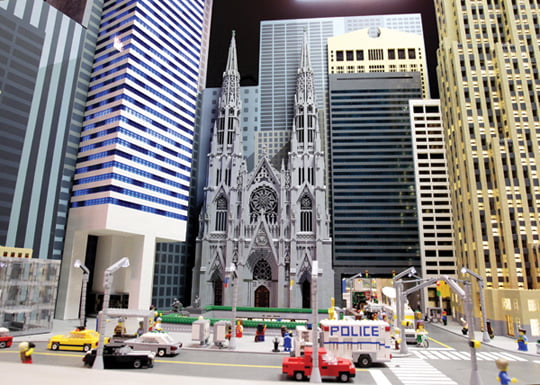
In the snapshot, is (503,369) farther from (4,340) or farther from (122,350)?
(4,340)

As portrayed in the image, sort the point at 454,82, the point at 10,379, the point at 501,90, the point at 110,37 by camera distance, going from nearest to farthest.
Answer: the point at 10,379, the point at 110,37, the point at 501,90, the point at 454,82

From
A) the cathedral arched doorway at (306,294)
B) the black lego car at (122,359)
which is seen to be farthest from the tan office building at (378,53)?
the black lego car at (122,359)

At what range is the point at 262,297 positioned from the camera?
65.4 metres

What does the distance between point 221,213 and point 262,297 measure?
680 inches

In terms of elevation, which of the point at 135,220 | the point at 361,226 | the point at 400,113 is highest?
the point at 400,113

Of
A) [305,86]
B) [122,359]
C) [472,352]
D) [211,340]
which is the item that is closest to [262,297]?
[211,340]

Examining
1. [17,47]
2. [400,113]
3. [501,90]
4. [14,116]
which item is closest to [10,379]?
[14,116]

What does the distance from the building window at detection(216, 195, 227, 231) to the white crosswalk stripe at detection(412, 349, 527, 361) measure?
44.8m

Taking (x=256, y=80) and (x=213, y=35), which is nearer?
(x=213, y=35)

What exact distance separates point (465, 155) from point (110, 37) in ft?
199

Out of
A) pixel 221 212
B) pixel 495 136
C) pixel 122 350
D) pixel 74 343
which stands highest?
pixel 495 136

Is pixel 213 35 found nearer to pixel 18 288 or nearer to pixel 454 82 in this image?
pixel 454 82

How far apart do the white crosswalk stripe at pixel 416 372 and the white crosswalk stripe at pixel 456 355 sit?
1.91 meters

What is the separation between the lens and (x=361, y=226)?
91.9m
